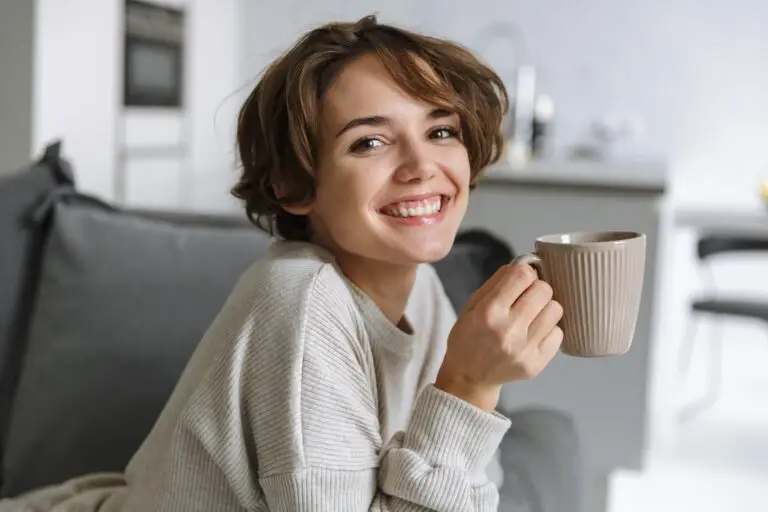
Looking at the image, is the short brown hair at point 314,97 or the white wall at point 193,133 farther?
the white wall at point 193,133

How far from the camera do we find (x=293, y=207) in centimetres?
117

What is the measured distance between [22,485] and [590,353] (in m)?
0.88

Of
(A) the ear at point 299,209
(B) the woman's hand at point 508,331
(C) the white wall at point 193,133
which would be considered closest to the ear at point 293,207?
(A) the ear at point 299,209

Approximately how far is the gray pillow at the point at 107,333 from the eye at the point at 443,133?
1.83 feet

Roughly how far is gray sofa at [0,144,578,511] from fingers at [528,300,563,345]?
1.47ft

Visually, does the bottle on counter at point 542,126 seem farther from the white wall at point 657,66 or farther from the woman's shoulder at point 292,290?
the woman's shoulder at point 292,290

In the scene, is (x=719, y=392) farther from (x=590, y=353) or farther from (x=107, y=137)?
(x=590, y=353)

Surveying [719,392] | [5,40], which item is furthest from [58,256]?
[719,392]

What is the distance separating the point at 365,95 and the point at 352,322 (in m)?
0.22

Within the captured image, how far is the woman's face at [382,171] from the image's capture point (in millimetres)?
1087

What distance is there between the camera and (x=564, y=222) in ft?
7.84

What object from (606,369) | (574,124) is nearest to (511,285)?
(606,369)

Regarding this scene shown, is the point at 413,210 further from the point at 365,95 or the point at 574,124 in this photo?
the point at 574,124

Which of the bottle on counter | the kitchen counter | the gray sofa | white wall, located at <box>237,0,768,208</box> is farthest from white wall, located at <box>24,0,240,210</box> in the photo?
the bottle on counter
